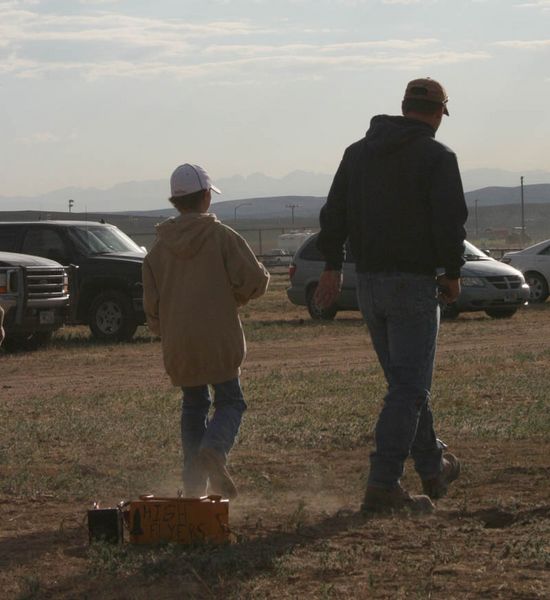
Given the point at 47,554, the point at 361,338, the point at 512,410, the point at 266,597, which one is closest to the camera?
the point at 266,597

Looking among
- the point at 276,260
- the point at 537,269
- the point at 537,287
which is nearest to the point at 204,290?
the point at 537,269

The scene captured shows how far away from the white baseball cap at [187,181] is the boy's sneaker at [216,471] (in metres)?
1.24

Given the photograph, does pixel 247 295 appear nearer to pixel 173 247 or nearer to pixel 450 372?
pixel 173 247

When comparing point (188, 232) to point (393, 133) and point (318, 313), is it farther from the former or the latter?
point (318, 313)

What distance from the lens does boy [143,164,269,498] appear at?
6.82m

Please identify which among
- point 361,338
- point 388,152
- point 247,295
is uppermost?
point 388,152

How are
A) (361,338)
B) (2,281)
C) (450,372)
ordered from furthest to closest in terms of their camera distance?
1. (361,338)
2. (2,281)
3. (450,372)

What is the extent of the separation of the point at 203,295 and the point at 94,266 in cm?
1369

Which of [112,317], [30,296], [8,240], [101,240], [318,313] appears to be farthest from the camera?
[318,313]

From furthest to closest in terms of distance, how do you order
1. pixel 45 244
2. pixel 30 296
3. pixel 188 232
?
pixel 45 244, pixel 30 296, pixel 188 232

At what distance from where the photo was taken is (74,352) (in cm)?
1862

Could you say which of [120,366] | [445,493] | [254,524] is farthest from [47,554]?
[120,366]

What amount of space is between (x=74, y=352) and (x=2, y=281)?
1315 mm

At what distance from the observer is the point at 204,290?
22.4 feet
